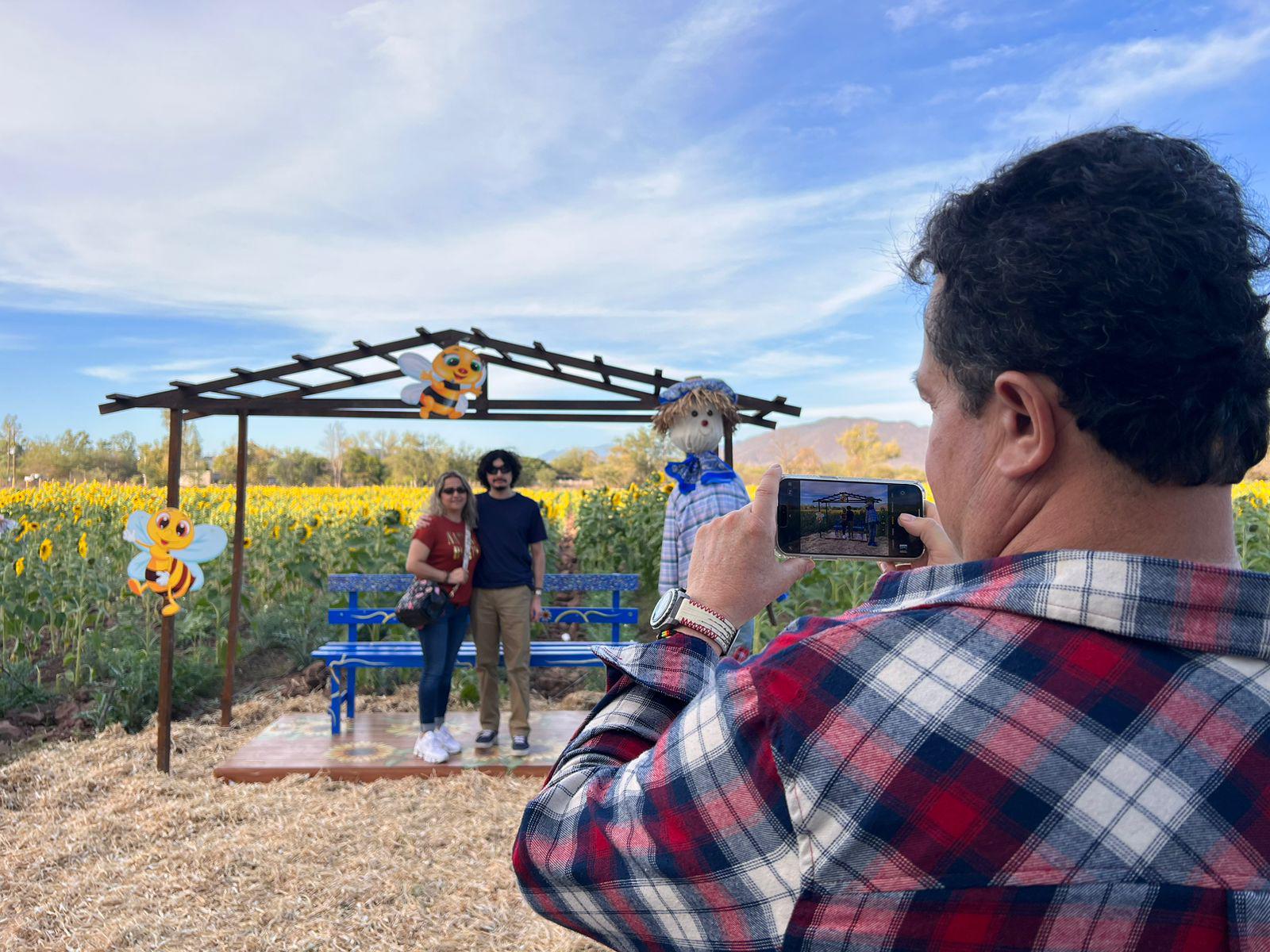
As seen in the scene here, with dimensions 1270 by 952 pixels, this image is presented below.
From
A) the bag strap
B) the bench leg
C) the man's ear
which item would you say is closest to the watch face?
the man's ear

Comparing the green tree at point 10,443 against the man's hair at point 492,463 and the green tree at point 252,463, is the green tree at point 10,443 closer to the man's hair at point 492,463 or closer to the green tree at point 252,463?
the green tree at point 252,463

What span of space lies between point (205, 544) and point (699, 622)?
4.88 metres

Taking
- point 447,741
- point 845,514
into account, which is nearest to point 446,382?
point 447,741

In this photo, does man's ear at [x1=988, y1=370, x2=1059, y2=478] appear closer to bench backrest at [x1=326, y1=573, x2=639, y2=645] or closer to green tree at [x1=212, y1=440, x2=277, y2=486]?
bench backrest at [x1=326, y1=573, x2=639, y2=645]

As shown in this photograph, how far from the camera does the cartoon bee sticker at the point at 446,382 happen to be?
5.31 m

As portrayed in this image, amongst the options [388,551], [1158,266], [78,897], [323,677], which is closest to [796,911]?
[1158,266]

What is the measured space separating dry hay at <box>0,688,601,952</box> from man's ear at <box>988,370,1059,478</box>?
3.00m

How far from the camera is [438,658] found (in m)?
5.00

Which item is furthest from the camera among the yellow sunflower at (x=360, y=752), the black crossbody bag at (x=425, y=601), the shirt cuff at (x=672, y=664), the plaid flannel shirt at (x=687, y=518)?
the yellow sunflower at (x=360, y=752)

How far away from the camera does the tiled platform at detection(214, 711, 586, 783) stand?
16.1 ft

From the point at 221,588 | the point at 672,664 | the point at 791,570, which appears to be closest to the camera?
the point at 672,664

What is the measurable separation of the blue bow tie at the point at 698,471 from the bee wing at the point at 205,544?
8.49 ft

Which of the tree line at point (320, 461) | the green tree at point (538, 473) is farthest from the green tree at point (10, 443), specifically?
the green tree at point (538, 473)

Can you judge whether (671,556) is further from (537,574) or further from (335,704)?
(335,704)
